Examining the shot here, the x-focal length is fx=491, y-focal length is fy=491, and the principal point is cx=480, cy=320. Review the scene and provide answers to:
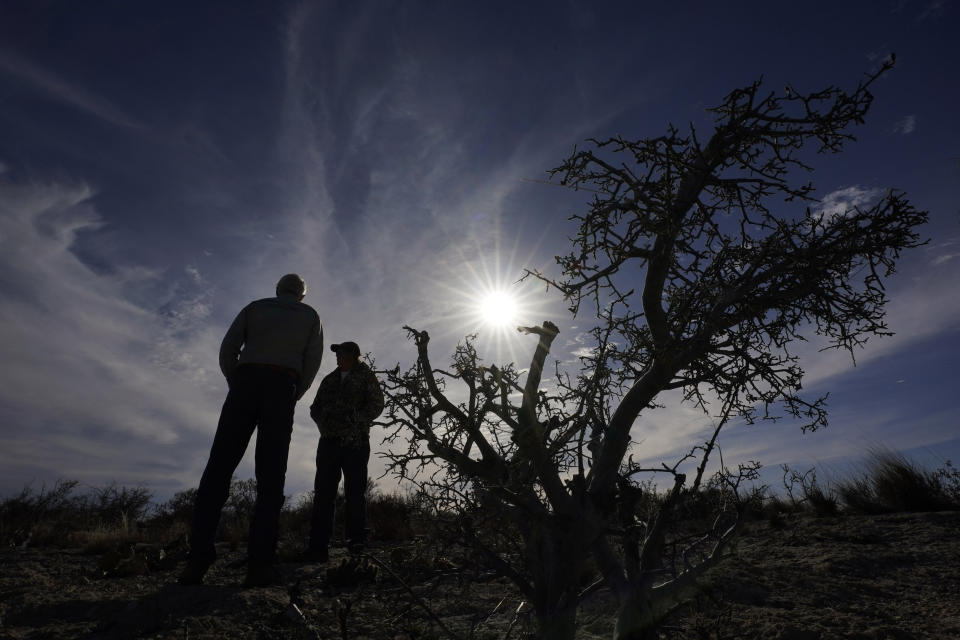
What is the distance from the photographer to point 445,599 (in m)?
3.87

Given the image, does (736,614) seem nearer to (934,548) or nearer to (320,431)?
(934,548)

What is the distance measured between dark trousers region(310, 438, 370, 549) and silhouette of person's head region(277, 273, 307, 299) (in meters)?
1.78

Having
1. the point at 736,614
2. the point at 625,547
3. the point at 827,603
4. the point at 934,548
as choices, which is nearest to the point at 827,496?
the point at 934,548

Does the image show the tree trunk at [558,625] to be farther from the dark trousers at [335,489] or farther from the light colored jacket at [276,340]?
the dark trousers at [335,489]

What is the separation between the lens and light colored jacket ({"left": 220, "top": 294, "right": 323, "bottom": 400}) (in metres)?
4.40

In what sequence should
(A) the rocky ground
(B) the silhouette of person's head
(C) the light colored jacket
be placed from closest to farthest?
(A) the rocky ground → (C) the light colored jacket → (B) the silhouette of person's head

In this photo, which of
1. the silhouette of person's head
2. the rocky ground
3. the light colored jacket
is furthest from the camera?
the silhouette of person's head

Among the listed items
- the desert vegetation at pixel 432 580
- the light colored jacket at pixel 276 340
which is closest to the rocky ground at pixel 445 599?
the desert vegetation at pixel 432 580

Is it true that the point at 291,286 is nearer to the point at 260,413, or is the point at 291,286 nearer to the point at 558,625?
the point at 260,413

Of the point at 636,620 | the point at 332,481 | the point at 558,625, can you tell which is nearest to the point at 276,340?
the point at 332,481

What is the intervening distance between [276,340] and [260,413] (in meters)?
0.65

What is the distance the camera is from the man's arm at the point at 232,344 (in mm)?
4508

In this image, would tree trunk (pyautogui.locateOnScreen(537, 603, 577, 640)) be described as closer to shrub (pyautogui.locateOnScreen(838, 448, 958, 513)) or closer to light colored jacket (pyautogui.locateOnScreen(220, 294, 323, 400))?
light colored jacket (pyautogui.locateOnScreen(220, 294, 323, 400))

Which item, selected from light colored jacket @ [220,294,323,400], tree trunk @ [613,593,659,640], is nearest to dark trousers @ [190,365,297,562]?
light colored jacket @ [220,294,323,400]
